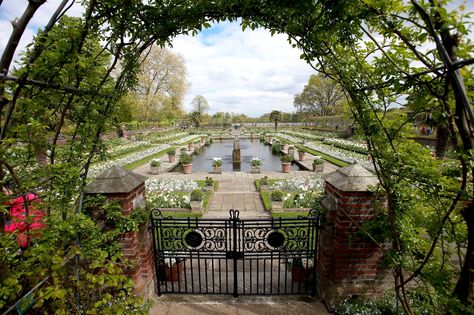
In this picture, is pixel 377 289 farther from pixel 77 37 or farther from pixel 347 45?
pixel 77 37

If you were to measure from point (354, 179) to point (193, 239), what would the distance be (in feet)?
9.27

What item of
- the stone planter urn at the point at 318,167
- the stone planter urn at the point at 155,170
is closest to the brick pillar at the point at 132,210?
the stone planter urn at the point at 155,170

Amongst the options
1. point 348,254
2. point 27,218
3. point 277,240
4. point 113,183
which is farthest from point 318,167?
point 27,218

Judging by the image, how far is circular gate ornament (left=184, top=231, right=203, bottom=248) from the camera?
4058mm

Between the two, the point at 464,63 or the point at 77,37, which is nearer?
the point at 464,63

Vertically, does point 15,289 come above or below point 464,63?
below

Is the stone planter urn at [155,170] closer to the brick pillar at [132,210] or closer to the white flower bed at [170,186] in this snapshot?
the white flower bed at [170,186]

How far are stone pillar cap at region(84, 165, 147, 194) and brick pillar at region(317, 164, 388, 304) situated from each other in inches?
113

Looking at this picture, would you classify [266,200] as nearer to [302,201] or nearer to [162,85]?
[302,201]

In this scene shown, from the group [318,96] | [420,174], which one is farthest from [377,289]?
[318,96]

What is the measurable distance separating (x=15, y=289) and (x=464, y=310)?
2.99m

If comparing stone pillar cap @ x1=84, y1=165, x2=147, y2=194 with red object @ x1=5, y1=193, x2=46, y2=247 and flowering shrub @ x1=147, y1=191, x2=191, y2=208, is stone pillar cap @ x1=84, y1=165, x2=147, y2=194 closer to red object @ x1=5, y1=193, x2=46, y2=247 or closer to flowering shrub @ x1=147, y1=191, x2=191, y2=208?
red object @ x1=5, y1=193, x2=46, y2=247

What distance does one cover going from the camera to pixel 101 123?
2482 mm

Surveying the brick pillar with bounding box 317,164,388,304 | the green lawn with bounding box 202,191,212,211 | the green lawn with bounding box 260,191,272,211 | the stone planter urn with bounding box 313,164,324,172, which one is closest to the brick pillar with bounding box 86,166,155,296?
the brick pillar with bounding box 317,164,388,304
